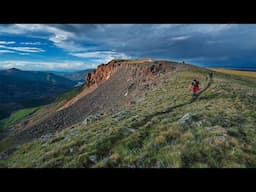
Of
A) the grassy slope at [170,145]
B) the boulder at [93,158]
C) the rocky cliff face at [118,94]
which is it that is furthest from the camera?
the rocky cliff face at [118,94]

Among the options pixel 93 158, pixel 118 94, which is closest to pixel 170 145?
pixel 93 158

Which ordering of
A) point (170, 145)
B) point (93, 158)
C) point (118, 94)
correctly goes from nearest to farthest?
1. point (93, 158)
2. point (170, 145)
3. point (118, 94)

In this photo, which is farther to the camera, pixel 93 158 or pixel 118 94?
pixel 118 94

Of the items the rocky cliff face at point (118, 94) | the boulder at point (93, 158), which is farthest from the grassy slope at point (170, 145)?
the rocky cliff face at point (118, 94)

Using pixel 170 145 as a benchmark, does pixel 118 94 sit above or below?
below

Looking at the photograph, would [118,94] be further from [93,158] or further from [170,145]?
[93,158]

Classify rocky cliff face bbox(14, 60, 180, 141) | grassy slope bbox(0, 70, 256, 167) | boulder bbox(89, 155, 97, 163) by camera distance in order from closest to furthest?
grassy slope bbox(0, 70, 256, 167)
boulder bbox(89, 155, 97, 163)
rocky cliff face bbox(14, 60, 180, 141)

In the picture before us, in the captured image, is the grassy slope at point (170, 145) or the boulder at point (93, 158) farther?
the boulder at point (93, 158)

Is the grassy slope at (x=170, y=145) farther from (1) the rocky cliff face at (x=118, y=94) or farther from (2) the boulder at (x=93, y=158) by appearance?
(1) the rocky cliff face at (x=118, y=94)

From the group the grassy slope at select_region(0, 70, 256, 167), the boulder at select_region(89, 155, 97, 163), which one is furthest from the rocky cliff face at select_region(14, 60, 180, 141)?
the boulder at select_region(89, 155, 97, 163)

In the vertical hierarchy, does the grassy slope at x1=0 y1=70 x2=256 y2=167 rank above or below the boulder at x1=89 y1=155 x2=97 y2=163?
above

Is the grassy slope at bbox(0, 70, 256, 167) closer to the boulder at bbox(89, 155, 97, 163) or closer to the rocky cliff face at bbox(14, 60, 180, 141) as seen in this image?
the boulder at bbox(89, 155, 97, 163)

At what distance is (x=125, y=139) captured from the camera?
846cm
